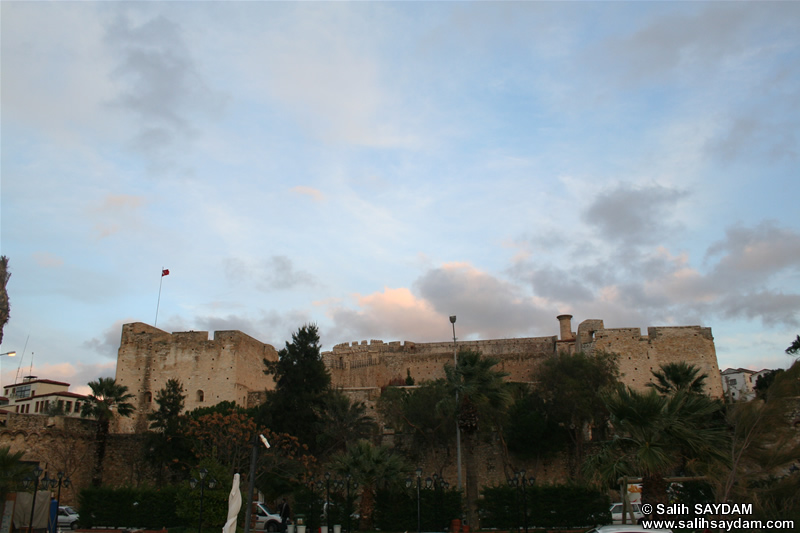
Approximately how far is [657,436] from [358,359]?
36.2 m

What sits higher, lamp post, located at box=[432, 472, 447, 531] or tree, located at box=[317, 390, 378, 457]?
tree, located at box=[317, 390, 378, 457]

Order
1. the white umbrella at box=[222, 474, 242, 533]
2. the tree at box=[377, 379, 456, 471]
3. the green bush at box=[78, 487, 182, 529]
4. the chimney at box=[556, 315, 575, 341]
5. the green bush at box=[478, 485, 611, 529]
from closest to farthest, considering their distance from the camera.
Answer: the white umbrella at box=[222, 474, 242, 533] < the green bush at box=[478, 485, 611, 529] < the green bush at box=[78, 487, 182, 529] < the tree at box=[377, 379, 456, 471] < the chimney at box=[556, 315, 575, 341]

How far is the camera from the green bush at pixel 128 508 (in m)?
23.4

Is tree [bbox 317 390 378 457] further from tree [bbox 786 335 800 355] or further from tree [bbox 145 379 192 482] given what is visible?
tree [bbox 786 335 800 355]

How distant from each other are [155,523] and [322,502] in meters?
6.37

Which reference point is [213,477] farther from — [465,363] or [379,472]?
[465,363]

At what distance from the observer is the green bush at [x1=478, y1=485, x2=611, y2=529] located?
Answer: 21047mm

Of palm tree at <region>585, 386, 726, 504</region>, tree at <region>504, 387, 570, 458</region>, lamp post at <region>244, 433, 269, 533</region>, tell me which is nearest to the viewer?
palm tree at <region>585, 386, 726, 504</region>

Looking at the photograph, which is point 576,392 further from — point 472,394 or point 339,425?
point 339,425

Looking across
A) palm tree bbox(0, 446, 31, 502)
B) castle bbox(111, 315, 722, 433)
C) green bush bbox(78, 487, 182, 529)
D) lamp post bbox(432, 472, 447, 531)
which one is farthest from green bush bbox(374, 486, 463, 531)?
castle bbox(111, 315, 722, 433)

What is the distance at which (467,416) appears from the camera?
23.3m

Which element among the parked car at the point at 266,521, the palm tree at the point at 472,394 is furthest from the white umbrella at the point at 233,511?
the palm tree at the point at 472,394

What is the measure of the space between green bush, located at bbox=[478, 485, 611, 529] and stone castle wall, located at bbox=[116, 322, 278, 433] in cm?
2123

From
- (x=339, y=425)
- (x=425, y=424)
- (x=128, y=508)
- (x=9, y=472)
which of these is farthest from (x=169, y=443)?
(x=9, y=472)
